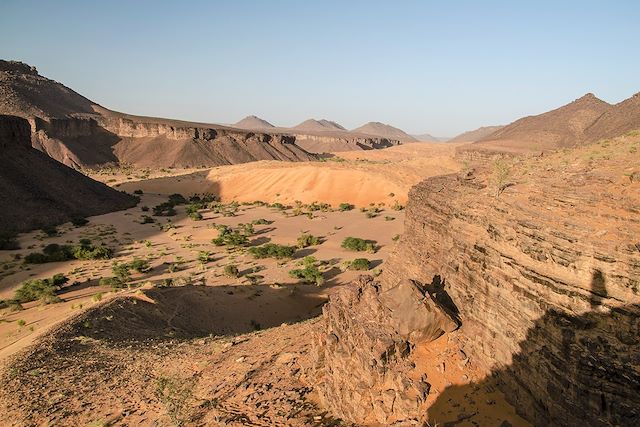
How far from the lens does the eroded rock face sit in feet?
22.7

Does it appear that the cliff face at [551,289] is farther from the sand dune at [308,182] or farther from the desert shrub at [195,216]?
the sand dune at [308,182]

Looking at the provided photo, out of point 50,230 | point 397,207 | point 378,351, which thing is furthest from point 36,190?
point 378,351

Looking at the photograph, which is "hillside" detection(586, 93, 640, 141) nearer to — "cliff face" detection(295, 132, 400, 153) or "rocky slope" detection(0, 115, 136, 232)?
"rocky slope" detection(0, 115, 136, 232)

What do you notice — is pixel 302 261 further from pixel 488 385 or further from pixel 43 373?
pixel 488 385

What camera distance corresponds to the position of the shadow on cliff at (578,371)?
16.0 feet

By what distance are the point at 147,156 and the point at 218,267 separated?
6871cm

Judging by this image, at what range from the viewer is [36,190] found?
117ft

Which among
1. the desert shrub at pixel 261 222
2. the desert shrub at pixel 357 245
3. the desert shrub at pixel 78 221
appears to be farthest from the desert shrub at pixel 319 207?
the desert shrub at pixel 78 221

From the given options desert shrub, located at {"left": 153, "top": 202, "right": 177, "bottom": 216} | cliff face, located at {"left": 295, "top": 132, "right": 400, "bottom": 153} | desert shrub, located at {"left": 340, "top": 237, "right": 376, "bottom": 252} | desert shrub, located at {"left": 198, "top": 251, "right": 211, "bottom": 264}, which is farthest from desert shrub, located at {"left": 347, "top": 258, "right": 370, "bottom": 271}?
cliff face, located at {"left": 295, "top": 132, "right": 400, "bottom": 153}

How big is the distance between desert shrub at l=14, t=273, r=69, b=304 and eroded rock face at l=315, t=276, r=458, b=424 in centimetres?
1484

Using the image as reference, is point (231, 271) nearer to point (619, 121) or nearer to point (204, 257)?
point (204, 257)

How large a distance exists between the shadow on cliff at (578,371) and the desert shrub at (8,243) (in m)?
30.6

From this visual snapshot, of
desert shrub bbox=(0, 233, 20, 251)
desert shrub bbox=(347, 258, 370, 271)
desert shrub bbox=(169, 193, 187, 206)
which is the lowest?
desert shrub bbox=(0, 233, 20, 251)

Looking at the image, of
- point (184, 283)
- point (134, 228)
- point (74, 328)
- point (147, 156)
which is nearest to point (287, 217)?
point (134, 228)
